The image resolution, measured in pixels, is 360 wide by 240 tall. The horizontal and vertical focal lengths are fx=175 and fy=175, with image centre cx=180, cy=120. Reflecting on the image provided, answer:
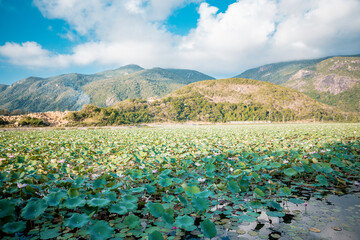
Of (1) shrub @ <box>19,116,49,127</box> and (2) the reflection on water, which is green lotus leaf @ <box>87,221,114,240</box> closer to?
(2) the reflection on water

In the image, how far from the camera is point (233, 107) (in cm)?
9456

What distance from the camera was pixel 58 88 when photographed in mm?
161750

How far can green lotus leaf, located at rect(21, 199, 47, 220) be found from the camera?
1.66m

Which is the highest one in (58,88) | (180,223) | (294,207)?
(58,88)

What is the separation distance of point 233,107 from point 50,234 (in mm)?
97875

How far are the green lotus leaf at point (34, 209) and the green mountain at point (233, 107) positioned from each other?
237ft

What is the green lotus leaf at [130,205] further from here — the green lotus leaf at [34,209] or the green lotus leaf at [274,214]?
the green lotus leaf at [274,214]

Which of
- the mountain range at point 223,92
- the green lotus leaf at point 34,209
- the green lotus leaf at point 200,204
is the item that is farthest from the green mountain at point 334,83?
the green lotus leaf at point 34,209

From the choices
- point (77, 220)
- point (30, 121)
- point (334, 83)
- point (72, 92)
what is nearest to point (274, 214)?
point (77, 220)

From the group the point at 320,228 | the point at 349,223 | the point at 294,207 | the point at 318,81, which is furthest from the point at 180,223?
the point at 318,81

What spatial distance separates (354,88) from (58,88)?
239 meters

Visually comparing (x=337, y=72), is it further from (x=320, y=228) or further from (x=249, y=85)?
(x=320, y=228)

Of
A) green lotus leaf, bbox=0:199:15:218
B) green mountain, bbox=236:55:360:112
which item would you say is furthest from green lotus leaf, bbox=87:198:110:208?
green mountain, bbox=236:55:360:112

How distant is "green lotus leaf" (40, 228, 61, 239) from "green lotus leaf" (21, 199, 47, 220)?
1.00 ft
